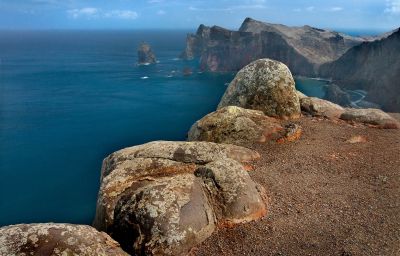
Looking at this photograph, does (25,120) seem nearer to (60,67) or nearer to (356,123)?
(356,123)

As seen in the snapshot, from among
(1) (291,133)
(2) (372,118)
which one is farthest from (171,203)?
(2) (372,118)

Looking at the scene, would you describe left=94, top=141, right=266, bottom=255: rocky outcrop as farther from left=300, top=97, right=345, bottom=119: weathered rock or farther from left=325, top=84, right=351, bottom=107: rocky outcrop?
left=325, top=84, right=351, bottom=107: rocky outcrop

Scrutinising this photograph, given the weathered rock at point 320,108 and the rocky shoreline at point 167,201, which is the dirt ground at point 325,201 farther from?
the weathered rock at point 320,108

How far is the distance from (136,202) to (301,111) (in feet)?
67.3

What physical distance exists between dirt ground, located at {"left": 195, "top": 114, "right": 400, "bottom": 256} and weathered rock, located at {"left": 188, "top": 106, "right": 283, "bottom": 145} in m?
1.46

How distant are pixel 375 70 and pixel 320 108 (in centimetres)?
11788

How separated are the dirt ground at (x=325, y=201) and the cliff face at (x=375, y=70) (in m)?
93.6

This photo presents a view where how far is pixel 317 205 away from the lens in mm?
18234

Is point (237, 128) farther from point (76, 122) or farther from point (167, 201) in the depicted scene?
point (76, 122)

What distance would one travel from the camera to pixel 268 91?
31375mm

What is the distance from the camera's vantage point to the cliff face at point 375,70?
11718 cm

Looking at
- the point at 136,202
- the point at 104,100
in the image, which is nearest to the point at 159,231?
the point at 136,202

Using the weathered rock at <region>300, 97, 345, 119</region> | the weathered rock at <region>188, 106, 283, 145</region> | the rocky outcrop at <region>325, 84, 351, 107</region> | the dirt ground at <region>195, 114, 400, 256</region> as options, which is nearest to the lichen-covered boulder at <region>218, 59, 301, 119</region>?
the weathered rock at <region>300, 97, 345, 119</region>

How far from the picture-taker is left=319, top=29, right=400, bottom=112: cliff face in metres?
117
